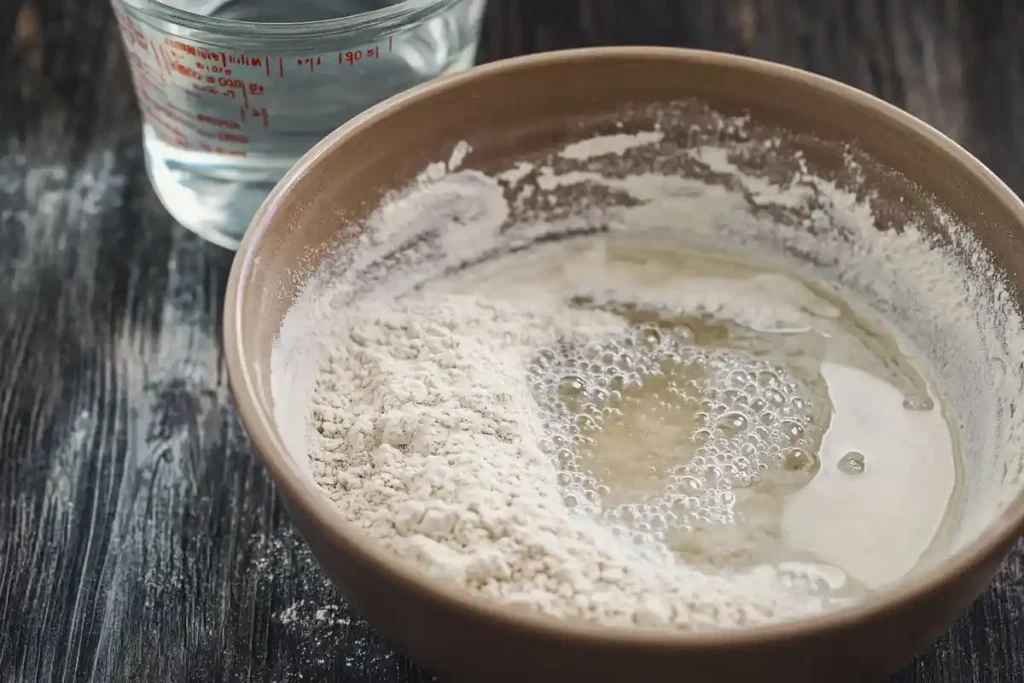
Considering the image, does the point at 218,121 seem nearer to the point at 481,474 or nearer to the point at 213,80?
the point at 213,80

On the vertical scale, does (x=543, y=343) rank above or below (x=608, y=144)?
below

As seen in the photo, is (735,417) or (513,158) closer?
(735,417)

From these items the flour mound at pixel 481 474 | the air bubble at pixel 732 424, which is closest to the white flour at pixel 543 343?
the flour mound at pixel 481 474

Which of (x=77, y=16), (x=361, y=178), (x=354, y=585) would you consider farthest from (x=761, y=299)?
(x=77, y=16)

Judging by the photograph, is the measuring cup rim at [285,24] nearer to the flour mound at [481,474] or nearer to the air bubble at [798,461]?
the flour mound at [481,474]

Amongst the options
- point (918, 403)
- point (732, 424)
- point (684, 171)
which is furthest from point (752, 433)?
point (684, 171)

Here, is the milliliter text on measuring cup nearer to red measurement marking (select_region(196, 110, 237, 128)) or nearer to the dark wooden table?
red measurement marking (select_region(196, 110, 237, 128))

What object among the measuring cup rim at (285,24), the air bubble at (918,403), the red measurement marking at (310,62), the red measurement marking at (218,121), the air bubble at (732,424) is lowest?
the red measurement marking at (218,121)
